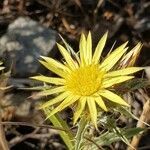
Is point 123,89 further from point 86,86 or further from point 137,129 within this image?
point 137,129

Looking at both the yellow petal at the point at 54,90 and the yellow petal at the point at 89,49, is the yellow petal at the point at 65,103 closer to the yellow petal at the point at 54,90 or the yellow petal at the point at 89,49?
the yellow petal at the point at 54,90

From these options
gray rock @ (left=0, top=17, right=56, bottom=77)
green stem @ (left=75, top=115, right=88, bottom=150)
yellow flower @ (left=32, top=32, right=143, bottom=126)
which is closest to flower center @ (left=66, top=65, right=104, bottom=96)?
yellow flower @ (left=32, top=32, right=143, bottom=126)

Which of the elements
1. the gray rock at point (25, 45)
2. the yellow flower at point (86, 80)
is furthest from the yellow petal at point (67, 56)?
the gray rock at point (25, 45)

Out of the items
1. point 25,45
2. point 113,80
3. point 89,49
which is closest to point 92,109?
point 113,80

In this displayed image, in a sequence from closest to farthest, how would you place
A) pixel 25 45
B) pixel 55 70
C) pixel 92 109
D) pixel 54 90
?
pixel 92 109, pixel 54 90, pixel 55 70, pixel 25 45

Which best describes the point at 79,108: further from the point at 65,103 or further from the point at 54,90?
the point at 54,90

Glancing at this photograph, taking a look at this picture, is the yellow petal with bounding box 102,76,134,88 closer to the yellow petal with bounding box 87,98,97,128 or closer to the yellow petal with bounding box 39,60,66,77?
the yellow petal with bounding box 87,98,97,128

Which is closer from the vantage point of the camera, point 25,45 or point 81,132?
point 81,132
